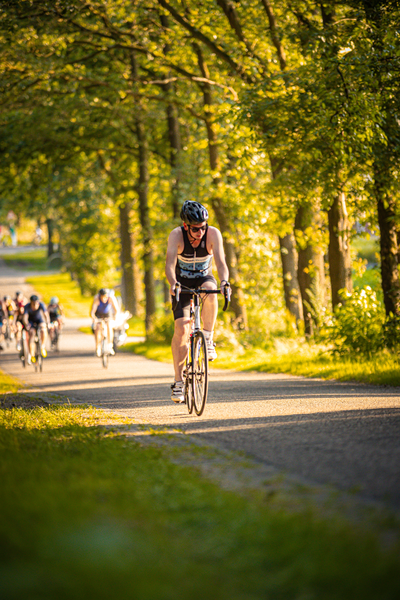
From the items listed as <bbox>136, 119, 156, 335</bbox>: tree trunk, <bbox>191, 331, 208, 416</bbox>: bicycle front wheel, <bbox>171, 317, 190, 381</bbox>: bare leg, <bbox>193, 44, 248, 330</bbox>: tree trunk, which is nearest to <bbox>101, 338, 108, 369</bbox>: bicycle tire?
Answer: <bbox>193, 44, 248, 330</bbox>: tree trunk

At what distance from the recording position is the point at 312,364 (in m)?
12.2

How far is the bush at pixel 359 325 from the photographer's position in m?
11.5

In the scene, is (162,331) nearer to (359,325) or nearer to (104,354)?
(104,354)

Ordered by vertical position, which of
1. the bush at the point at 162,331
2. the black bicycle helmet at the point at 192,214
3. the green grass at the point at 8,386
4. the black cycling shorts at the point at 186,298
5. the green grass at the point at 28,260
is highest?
the green grass at the point at 28,260

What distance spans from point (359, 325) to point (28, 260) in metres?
75.4

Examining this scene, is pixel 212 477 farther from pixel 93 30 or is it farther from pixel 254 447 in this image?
pixel 93 30

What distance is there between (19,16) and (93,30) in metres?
3.39

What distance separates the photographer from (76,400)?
32.1ft

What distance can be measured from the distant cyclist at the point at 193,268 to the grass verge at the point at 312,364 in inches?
128

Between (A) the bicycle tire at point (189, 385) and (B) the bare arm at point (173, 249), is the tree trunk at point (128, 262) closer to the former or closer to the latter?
(B) the bare arm at point (173, 249)

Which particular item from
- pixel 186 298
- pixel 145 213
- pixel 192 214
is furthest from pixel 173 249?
pixel 145 213

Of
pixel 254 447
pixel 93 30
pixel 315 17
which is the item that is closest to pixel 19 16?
pixel 93 30

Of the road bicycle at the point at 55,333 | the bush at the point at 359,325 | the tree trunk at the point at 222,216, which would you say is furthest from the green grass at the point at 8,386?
the road bicycle at the point at 55,333

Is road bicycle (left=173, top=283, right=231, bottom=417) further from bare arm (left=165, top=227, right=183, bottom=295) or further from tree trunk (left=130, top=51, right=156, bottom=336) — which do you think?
tree trunk (left=130, top=51, right=156, bottom=336)
